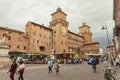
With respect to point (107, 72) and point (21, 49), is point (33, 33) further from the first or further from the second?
point (107, 72)

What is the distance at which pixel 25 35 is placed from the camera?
7138 centimetres

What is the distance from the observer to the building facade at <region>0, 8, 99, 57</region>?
66.7 meters

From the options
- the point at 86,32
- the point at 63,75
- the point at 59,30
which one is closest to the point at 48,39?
the point at 59,30

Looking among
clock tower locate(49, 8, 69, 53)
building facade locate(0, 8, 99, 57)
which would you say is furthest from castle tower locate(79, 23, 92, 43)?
clock tower locate(49, 8, 69, 53)

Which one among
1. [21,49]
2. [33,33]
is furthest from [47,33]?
[21,49]

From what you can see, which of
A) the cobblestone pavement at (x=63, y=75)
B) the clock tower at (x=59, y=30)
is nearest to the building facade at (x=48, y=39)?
the clock tower at (x=59, y=30)

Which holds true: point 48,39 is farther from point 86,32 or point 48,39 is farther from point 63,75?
point 63,75

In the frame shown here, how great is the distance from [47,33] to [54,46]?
660 cm

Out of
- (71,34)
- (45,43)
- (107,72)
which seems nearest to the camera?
(107,72)

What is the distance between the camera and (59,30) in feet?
269

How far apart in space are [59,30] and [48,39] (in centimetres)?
617

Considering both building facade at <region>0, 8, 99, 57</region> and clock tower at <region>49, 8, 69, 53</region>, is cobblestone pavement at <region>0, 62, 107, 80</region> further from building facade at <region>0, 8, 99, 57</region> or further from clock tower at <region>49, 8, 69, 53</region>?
clock tower at <region>49, 8, 69, 53</region>

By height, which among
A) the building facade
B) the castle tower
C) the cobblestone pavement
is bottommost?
the cobblestone pavement

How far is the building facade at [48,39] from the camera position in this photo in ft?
Answer: 219
